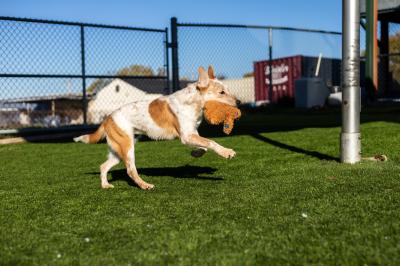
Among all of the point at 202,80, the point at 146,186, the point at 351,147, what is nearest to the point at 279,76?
the point at 351,147

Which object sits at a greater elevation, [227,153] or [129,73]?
[129,73]

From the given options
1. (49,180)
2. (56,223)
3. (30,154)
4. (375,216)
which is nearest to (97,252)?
(56,223)

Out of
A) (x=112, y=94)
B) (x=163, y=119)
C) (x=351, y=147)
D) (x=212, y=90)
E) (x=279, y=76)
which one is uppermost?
(x=279, y=76)

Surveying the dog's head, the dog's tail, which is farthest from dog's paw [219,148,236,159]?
the dog's tail

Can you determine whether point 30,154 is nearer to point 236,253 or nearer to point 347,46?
point 347,46

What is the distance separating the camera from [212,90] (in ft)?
16.2

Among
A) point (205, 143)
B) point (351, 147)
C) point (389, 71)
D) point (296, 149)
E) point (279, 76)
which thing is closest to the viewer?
point (205, 143)

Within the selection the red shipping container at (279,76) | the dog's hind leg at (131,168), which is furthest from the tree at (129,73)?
the red shipping container at (279,76)

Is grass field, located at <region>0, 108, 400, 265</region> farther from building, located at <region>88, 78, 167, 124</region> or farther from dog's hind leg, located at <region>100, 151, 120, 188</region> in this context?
building, located at <region>88, 78, 167, 124</region>

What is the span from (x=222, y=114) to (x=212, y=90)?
309 mm

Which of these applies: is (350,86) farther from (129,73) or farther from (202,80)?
(129,73)

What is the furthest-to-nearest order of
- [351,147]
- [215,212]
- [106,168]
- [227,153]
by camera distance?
[351,147], [106,168], [227,153], [215,212]

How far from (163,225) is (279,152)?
144 inches

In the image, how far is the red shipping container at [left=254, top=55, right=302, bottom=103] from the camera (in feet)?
81.3
